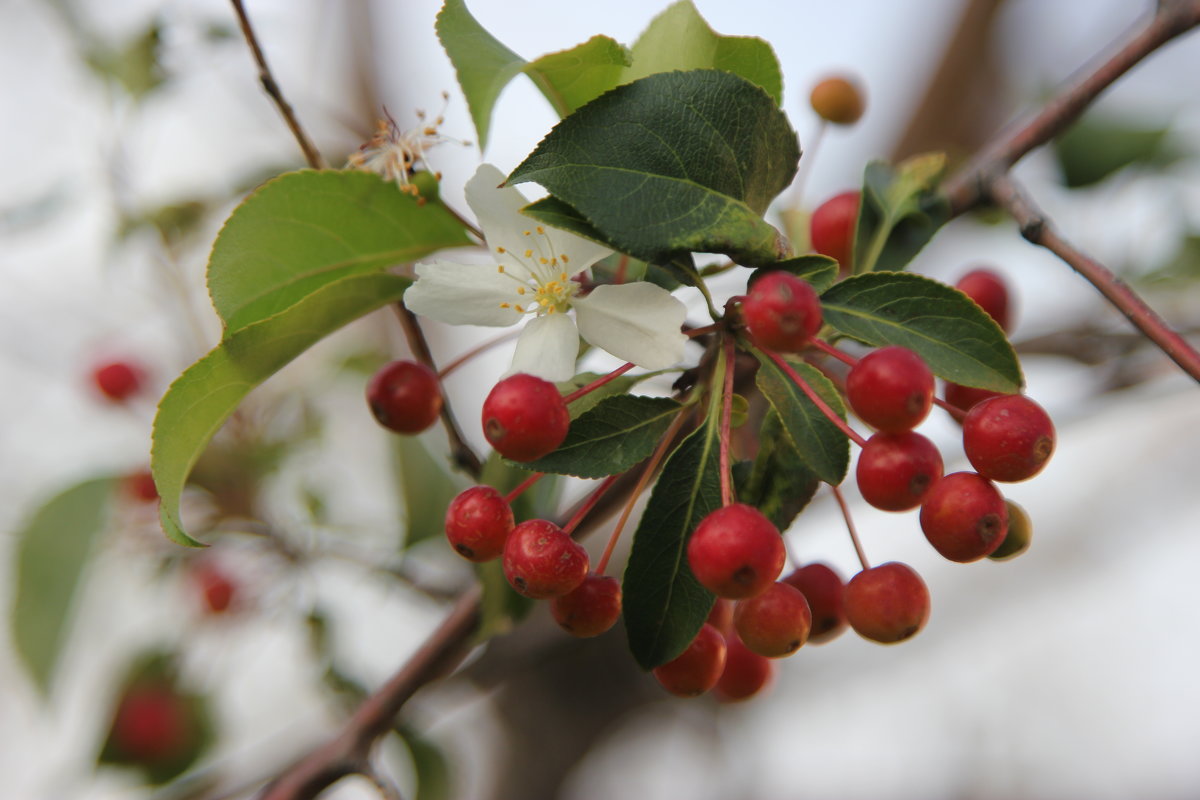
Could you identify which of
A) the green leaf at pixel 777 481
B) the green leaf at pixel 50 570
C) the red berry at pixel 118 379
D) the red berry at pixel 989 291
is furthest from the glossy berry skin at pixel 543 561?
the red berry at pixel 118 379

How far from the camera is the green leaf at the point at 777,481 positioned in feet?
2.15

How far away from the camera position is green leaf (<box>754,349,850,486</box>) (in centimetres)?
59

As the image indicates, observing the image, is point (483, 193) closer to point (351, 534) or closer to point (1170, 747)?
point (351, 534)

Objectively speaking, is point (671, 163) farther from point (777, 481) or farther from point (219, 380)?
point (219, 380)

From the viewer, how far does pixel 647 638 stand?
0.59m

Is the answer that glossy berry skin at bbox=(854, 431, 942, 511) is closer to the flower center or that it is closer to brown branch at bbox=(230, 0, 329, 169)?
the flower center

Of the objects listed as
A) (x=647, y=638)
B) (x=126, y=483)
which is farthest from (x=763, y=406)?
(x=126, y=483)

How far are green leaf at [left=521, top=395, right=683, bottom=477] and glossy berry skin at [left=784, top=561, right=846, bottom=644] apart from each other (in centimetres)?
21

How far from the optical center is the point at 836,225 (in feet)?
3.06

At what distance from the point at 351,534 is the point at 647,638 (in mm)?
1014

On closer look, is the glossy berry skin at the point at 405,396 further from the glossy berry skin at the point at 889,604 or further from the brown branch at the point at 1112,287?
the brown branch at the point at 1112,287

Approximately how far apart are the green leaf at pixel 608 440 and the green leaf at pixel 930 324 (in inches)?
5.4

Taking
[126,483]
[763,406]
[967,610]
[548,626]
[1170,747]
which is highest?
[763,406]

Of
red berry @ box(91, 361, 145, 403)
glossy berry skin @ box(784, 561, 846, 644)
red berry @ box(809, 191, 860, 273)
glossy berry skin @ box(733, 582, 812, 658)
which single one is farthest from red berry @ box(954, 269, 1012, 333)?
red berry @ box(91, 361, 145, 403)
